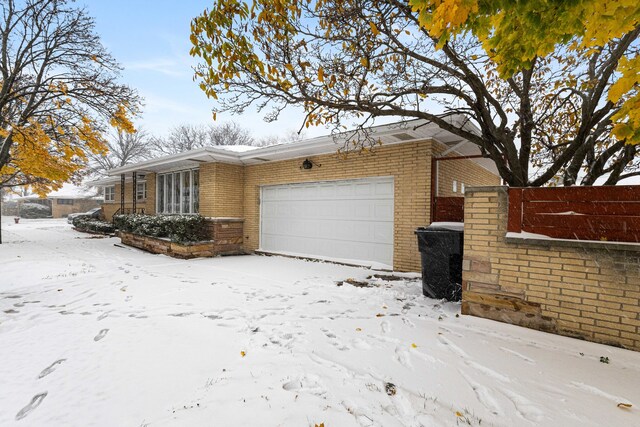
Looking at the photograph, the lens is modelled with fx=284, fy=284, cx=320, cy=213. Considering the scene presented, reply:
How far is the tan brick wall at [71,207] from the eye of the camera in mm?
36438

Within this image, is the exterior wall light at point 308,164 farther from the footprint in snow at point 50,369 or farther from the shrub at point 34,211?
the shrub at point 34,211

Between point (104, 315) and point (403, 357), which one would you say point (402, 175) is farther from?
point (104, 315)

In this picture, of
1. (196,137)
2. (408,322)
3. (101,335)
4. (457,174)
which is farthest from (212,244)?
(196,137)

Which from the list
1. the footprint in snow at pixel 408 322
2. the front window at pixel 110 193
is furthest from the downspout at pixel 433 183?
the front window at pixel 110 193

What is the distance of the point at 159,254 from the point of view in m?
9.41

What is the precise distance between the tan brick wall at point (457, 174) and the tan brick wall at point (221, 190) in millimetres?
→ 6493

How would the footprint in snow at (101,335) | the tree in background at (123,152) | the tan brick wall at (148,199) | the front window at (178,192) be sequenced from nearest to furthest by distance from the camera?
1. the footprint in snow at (101,335)
2. the front window at (178,192)
3. the tan brick wall at (148,199)
4. the tree in background at (123,152)

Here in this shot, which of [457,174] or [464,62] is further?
[457,174]

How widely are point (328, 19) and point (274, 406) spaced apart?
4.92 metres

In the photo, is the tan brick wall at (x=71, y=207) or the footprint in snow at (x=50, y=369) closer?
the footprint in snow at (x=50, y=369)

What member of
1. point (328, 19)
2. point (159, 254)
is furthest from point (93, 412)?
point (159, 254)

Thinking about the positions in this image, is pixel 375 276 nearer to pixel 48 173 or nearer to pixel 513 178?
pixel 513 178

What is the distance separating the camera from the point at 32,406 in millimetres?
2086

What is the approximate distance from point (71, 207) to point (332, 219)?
44.1 meters
